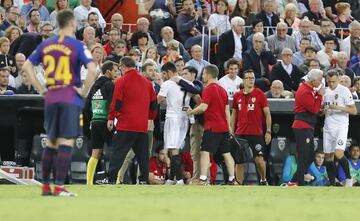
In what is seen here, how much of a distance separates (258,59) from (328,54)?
6.50 ft

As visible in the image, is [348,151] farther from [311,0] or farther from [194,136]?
[311,0]

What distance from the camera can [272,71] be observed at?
26797mm

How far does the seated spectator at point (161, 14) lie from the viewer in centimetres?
2848

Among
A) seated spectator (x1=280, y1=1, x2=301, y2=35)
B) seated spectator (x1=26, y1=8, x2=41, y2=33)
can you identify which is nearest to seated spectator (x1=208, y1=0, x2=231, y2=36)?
seated spectator (x1=280, y1=1, x2=301, y2=35)

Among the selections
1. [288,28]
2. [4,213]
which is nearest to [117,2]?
[288,28]

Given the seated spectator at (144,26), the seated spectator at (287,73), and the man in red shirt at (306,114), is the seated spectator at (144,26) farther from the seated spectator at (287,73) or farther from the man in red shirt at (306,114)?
the man in red shirt at (306,114)

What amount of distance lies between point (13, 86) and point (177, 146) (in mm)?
3486

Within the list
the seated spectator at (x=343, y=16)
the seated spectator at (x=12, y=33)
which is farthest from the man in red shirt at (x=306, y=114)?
the seated spectator at (x=343, y=16)

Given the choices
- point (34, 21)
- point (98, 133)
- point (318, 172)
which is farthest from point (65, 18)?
point (34, 21)

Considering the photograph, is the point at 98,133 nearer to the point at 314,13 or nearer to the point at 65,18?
the point at 65,18

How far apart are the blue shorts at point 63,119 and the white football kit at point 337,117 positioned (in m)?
9.63

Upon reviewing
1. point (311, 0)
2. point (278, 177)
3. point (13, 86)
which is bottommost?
point (278, 177)

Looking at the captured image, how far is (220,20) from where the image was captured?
2861 centimetres

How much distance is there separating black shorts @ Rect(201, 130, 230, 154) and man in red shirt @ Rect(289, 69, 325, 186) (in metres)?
1.36
